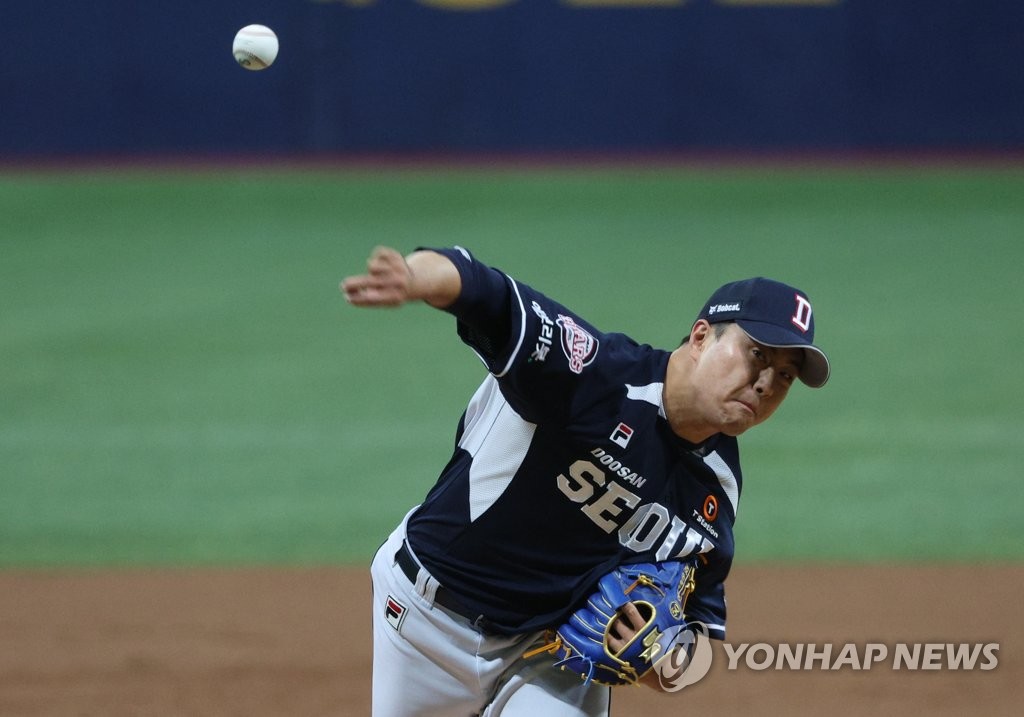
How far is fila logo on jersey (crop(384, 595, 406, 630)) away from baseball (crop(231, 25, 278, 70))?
2374mm

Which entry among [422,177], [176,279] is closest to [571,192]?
[422,177]

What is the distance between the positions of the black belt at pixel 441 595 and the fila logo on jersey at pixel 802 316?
4.01ft

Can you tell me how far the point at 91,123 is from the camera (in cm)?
1883

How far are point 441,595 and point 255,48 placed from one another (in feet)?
8.25

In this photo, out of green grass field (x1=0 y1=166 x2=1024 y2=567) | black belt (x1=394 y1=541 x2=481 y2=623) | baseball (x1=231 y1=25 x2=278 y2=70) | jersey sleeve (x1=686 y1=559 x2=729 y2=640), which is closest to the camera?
black belt (x1=394 y1=541 x2=481 y2=623)

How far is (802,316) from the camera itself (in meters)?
3.64

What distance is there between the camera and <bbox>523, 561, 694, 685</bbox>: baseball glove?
373 cm

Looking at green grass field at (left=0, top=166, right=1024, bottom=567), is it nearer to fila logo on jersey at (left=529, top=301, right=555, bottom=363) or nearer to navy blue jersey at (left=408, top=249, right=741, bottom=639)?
navy blue jersey at (left=408, top=249, right=741, bottom=639)

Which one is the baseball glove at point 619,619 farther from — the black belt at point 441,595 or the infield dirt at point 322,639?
the infield dirt at point 322,639

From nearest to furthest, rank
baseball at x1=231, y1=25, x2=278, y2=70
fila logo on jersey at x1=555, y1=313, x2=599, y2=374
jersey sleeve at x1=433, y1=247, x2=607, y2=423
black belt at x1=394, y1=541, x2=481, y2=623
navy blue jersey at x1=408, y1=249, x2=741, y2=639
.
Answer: jersey sleeve at x1=433, y1=247, x2=607, y2=423, fila logo on jersey at x1=555, y1=313, x2=599, y2=374, navy blue jersey at x1=408, y1=249, x2=741, y2=639, black belt at x1=394, y1=541, x2=481, y2=623, baseball at x1=231, y1=25, x2=278, y2=70

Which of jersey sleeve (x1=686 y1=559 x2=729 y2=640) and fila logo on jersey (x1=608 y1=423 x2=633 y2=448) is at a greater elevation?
fila logo on jersey (x1=608 y1=423 x2=633 y2=448)

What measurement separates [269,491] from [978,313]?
23.7 ft

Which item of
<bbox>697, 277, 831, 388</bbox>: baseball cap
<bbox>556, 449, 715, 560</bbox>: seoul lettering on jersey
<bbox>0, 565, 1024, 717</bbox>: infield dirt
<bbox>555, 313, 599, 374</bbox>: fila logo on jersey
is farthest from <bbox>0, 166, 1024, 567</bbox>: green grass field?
<bbox>555, 313, 599, 374</bbox>: fila logo on jersey

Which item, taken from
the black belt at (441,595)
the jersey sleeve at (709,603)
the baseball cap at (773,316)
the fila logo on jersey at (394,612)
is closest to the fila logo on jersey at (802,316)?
the baseball cap at (773,316)
